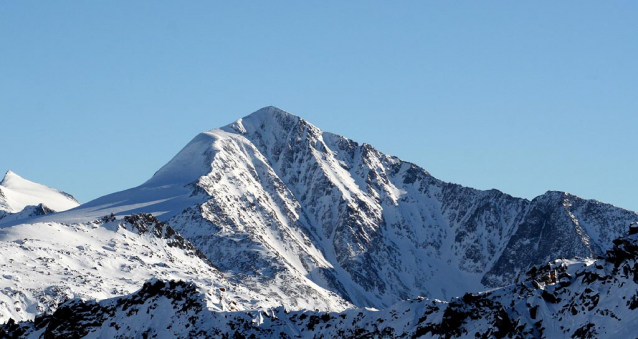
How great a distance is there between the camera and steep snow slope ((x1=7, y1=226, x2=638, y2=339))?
97.8 m

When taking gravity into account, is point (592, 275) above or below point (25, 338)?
above

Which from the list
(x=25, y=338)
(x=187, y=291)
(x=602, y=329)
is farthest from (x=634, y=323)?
(x=25, y=338)

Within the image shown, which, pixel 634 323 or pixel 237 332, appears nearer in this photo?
pixel 634 323

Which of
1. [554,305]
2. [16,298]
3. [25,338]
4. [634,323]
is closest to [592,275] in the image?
[554,305]

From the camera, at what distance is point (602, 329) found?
93.4 m

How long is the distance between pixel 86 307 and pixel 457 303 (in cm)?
4971

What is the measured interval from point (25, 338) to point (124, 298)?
46.1 feet

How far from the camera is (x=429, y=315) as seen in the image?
11125 cm

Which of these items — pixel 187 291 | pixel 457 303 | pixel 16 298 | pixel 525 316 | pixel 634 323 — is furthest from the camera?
pixel 16 298

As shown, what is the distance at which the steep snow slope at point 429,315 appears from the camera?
321ft

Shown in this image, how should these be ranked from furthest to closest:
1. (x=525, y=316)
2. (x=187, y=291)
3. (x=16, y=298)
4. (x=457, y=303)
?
1. (x=16, y=298)
2. (x=187, y=291)
3. (x=457, y=303)
4. (x=525, y=316)

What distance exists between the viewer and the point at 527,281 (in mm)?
108312

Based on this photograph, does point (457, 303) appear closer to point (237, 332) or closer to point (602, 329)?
point (602, 329)

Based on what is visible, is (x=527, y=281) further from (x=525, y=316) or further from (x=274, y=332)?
(x=274, y=332)
